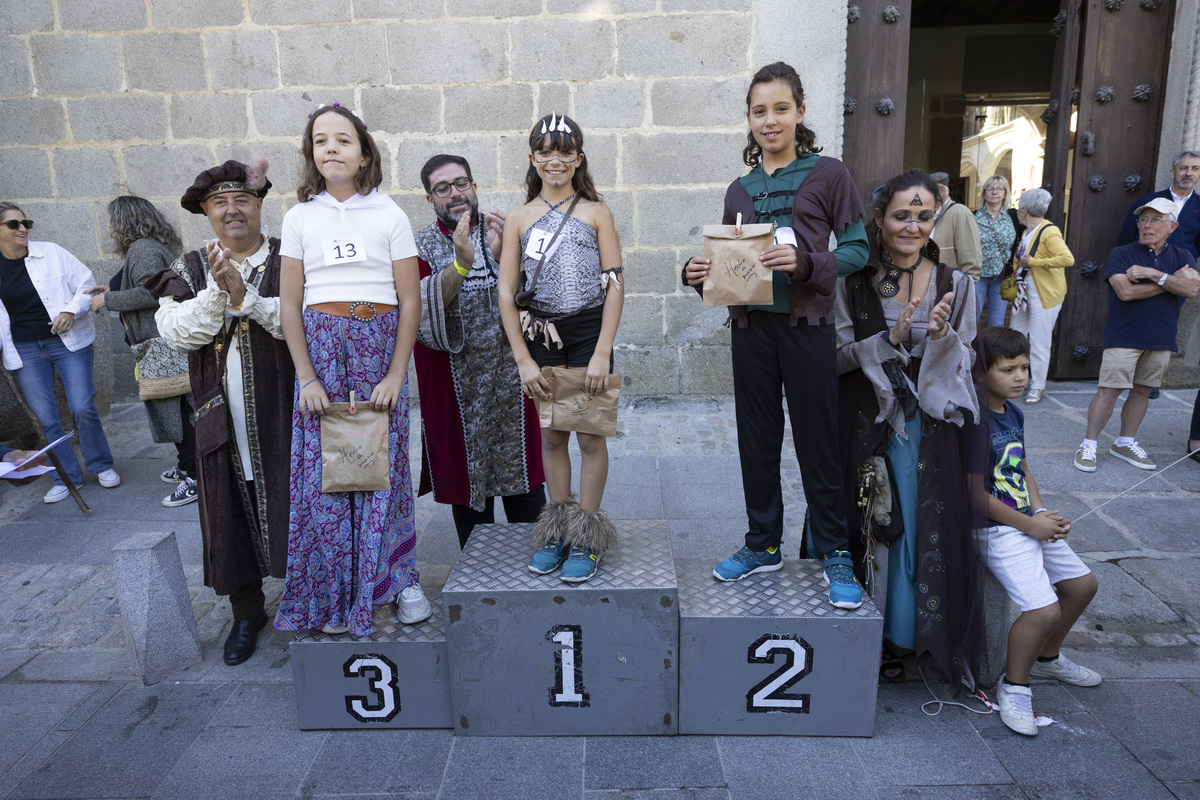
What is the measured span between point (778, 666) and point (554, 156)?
1.82m

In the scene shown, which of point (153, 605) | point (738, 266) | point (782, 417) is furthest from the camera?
point (153, 605)

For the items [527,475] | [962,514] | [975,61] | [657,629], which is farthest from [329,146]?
[975,61]

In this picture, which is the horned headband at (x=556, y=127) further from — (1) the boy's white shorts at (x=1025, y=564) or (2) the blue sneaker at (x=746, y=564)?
(1) the boy's white shorts at (x=1025, y=564)

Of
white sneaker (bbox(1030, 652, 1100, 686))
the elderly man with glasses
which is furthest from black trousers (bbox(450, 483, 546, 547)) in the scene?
white sneaker (bbox(1030, 652, 1100, 686))

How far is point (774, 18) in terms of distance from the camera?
5.61 m

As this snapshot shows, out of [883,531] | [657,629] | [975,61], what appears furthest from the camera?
[975,61]

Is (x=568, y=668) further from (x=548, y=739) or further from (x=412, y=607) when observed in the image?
(x=412, y=607)

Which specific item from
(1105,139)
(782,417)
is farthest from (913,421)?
(1105,139)

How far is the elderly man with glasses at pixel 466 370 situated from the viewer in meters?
2.96

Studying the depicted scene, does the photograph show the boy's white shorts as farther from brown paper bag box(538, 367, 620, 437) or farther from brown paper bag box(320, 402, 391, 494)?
brown paper bag box(320, 402, 391, 494)

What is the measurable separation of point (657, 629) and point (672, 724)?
346mm

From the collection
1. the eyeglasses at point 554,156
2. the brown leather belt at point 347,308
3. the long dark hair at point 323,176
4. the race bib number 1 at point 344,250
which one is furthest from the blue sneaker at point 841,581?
the long dark hair at point 323,176

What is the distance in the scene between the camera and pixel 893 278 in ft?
8.59

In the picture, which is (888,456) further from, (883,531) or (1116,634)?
(1116,634)
